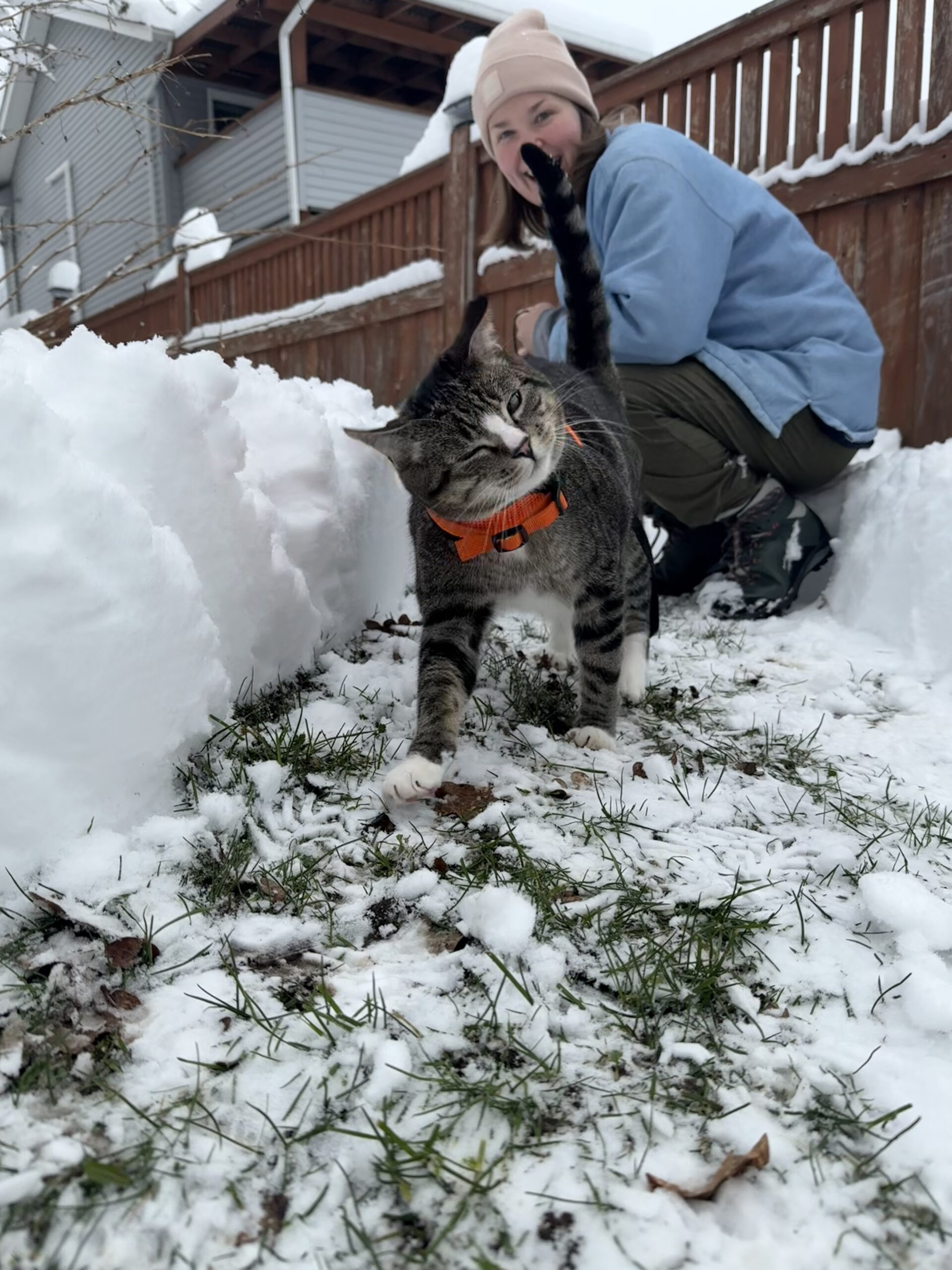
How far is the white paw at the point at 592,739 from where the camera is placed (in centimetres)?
237

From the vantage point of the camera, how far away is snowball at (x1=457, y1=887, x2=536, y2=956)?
142 centimetres

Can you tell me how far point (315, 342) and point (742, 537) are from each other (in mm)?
6134

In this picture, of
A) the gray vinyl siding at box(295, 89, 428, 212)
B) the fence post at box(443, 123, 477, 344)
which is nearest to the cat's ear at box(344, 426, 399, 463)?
the fence post at box(443, 123, 477, 344)

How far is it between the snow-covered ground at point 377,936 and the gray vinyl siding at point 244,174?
40.6ft

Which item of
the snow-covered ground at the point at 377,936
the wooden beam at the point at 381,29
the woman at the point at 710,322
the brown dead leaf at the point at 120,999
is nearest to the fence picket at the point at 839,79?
the woman at the point at 710,322

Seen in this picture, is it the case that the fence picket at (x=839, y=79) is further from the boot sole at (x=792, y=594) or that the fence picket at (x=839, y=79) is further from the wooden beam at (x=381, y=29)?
the wooden beam at (x=381, y=29)

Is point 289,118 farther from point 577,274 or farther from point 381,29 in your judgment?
point 577,274

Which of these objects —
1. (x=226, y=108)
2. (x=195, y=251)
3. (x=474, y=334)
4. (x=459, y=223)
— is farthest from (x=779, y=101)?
(x=226, y=108)

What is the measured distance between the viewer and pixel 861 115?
400cm

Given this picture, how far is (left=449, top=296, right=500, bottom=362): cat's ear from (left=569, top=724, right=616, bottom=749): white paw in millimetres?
1063

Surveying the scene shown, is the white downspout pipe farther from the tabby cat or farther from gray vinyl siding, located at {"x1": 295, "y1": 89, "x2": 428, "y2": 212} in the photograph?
the tabby cat

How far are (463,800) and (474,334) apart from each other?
3.97 ft

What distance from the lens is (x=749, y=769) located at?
7.39 feet

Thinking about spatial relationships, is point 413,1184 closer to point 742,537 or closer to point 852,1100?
point 852,1100
